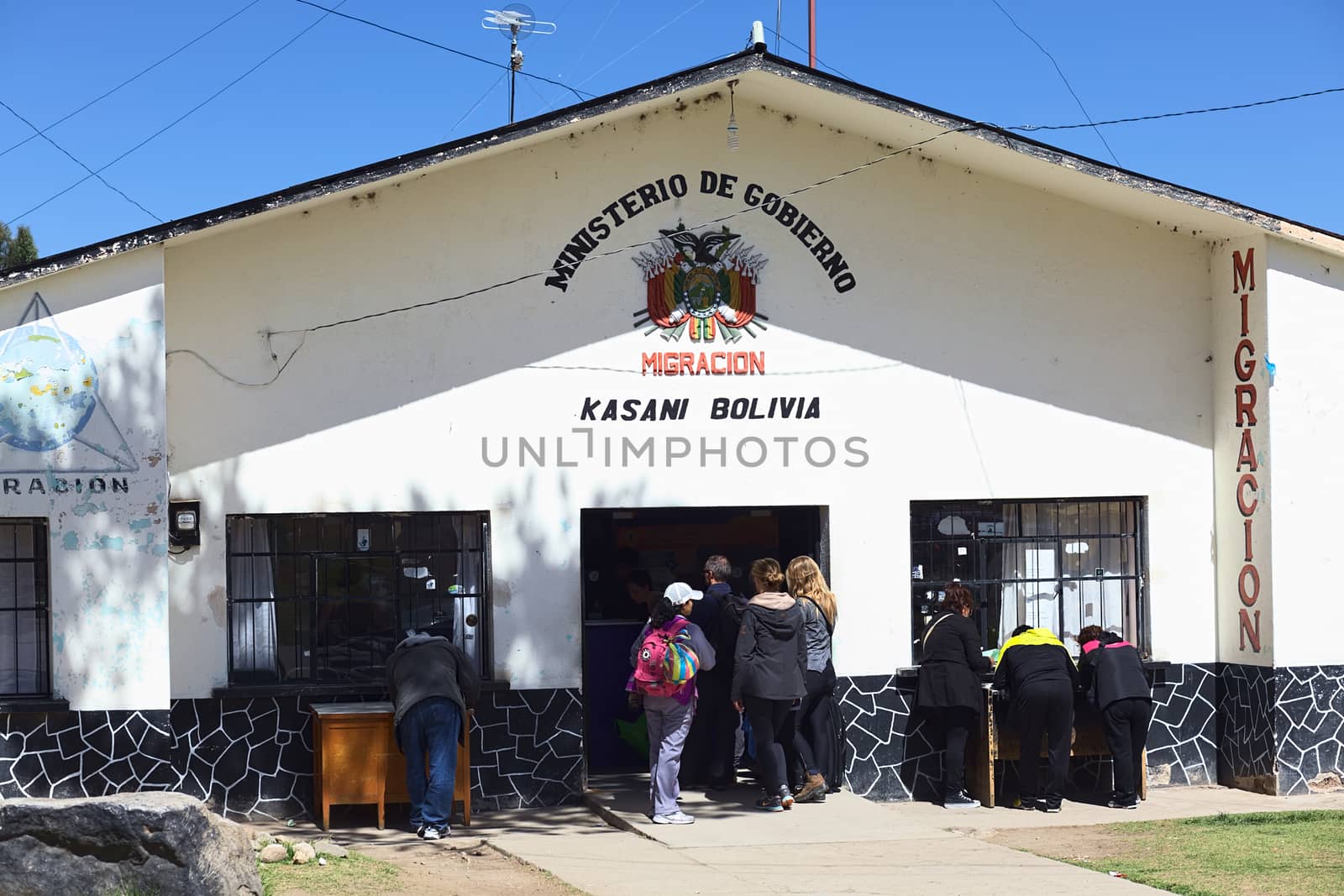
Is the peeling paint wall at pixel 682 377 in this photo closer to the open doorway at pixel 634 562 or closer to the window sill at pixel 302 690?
the window sill at pixel 302 690

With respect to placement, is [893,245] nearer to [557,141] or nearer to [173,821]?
[557,141]

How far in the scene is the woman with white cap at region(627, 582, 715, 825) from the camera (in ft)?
32.3

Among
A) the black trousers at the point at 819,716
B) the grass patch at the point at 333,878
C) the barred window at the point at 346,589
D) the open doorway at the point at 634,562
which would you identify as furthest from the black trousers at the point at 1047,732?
the grass patch at the point at 333,878

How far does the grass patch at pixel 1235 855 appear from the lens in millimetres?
7812

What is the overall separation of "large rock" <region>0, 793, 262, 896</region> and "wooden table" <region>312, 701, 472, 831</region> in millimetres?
3115

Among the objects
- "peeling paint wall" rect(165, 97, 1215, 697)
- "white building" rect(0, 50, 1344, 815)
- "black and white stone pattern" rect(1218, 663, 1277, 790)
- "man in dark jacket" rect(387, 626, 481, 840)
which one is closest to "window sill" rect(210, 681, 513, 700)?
"white building" rect(0, 50, 1344, 815)

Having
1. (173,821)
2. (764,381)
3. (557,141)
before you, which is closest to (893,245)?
(764,381)

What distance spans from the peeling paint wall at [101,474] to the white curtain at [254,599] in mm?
959

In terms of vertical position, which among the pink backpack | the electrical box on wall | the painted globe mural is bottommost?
the pink backpack

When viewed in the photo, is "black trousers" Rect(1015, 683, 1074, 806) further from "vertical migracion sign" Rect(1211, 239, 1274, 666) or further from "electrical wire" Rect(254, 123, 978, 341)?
"electrical wire" Rect(254, 123, 978, 341)

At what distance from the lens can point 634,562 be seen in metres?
13.0

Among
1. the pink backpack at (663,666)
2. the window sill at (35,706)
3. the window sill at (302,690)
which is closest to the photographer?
the window sill at (35,706)

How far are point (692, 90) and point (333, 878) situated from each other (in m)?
5.90

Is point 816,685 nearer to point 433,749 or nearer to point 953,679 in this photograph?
point 953,679
